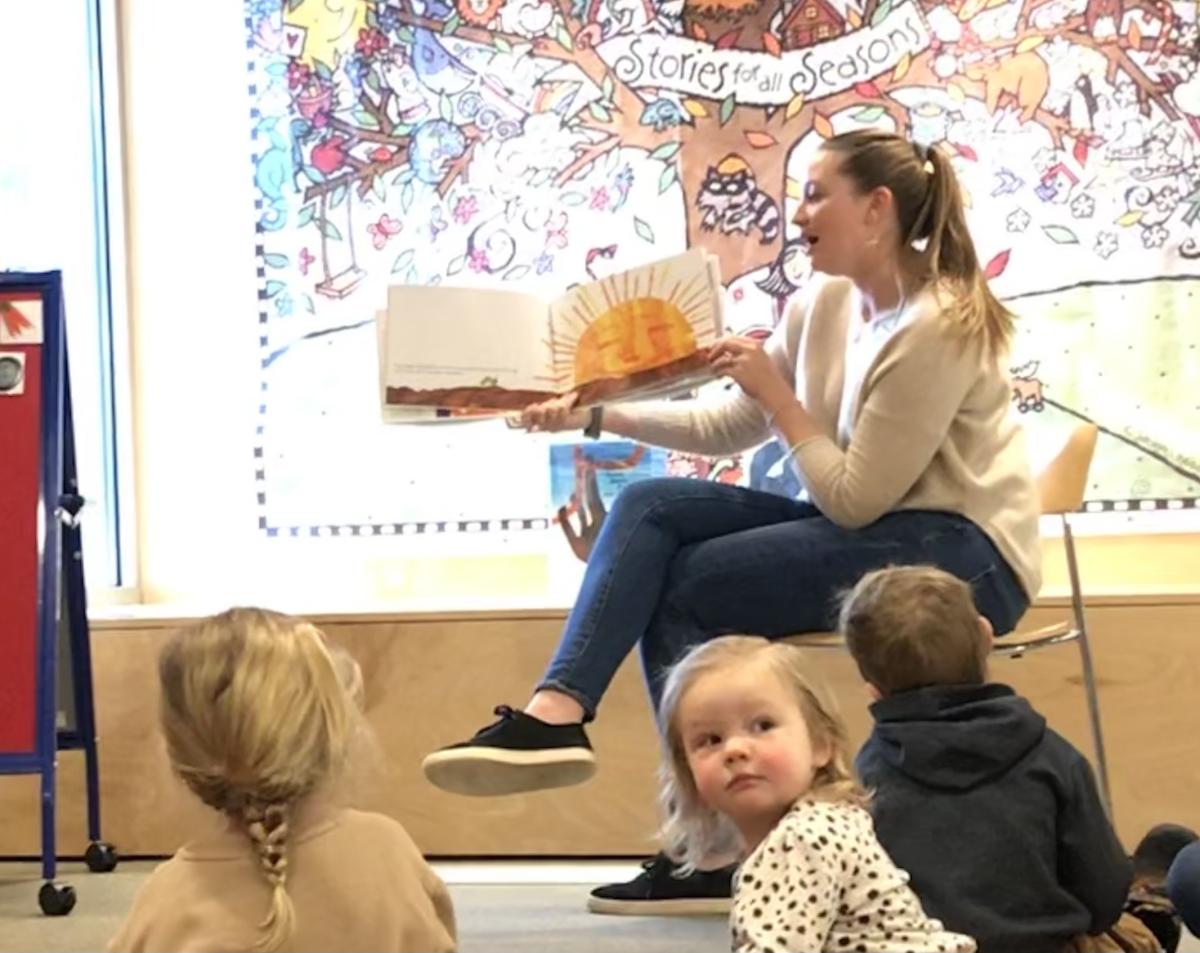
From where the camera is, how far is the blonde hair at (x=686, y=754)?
1.36 m

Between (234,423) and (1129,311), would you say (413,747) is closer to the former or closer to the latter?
(234,423)

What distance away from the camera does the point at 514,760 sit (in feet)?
6.45

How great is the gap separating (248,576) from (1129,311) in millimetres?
2000

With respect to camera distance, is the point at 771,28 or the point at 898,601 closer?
the point at 898,601

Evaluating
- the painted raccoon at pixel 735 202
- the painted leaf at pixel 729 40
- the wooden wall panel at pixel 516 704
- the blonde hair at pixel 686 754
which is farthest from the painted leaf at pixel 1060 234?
the blonde hair at pixel 686 754

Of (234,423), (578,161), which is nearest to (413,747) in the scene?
(234,423)

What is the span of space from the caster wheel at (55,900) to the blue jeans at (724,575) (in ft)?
2.95

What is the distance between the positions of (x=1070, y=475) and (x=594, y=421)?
2.50 feet

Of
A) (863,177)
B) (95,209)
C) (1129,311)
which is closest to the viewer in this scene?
(863,177)

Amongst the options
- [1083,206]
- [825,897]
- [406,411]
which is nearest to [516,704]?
[406,411]

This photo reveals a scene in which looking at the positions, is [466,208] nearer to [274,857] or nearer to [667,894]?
[667,894]

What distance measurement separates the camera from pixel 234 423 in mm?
3740

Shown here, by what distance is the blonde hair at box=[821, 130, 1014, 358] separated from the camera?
2.21 metres

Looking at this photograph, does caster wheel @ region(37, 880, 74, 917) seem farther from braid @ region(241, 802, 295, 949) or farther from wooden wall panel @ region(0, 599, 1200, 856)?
braid @ region(241, 802, 295, 949)
